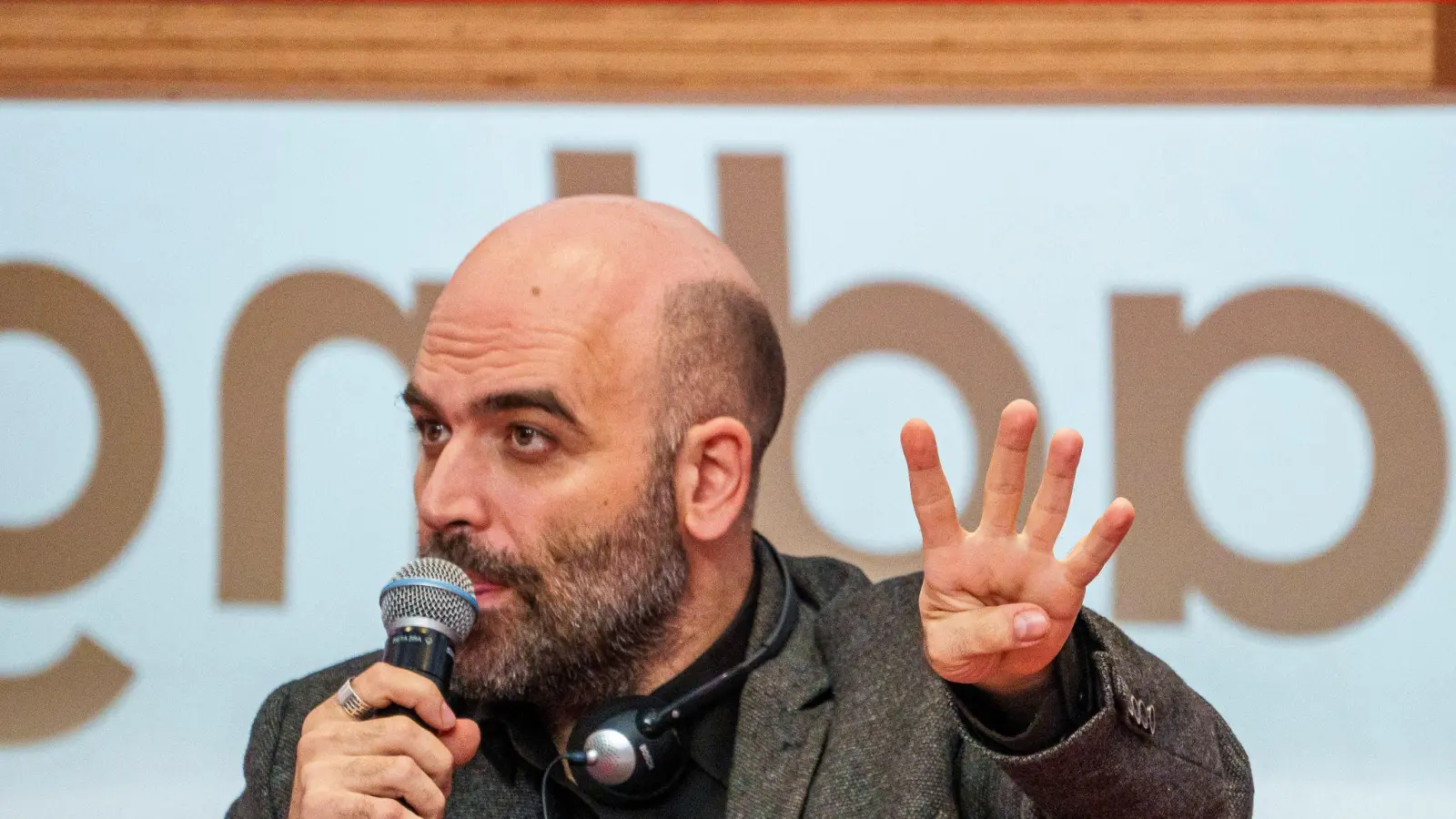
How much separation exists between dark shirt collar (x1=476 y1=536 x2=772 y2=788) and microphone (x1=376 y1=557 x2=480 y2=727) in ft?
1.27

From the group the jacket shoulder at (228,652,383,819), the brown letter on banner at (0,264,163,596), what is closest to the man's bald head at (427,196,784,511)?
the jacket shoulder at (228,652,383,819)

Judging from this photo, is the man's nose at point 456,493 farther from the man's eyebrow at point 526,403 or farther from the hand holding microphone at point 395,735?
the hand holding microphone at point 395,735

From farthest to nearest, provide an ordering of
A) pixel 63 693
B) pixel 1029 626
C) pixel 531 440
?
pixel 63 693
pixel 531 440
pixel 1029 626

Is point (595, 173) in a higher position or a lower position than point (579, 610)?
higher

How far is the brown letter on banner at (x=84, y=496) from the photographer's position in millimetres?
2990

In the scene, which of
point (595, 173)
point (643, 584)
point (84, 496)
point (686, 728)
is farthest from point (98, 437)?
point (686, 728)

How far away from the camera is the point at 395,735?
1.44 meters

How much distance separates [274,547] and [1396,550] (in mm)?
2318

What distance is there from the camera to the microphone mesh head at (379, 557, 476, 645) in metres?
1.58

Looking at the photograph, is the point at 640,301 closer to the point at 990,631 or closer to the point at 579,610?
the point at 579,610

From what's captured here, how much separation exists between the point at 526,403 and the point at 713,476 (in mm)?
306

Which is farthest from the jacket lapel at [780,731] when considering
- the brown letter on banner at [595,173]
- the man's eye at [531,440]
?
the brown letter on banner at [595,173]

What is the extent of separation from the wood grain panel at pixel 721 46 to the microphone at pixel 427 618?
1782 mm

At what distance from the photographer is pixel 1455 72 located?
320cm
